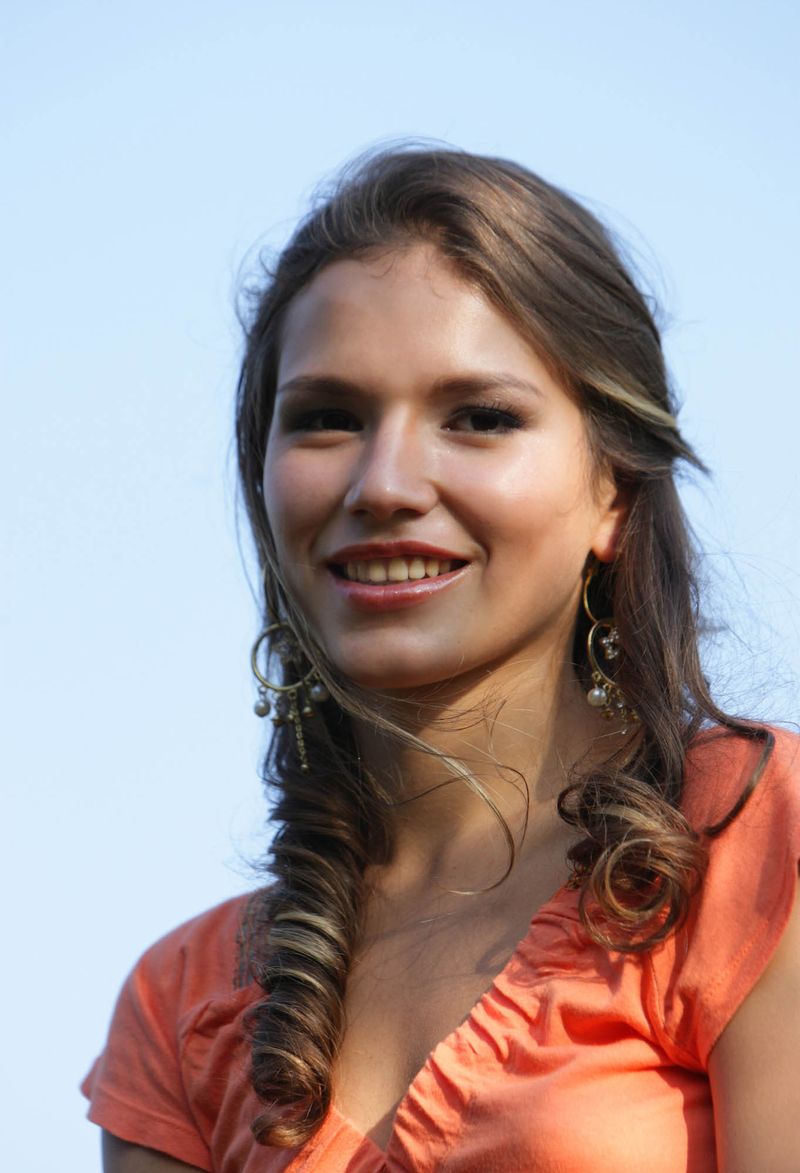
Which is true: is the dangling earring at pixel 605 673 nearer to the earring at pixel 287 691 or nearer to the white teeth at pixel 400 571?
the white teeth at pixel 400 571

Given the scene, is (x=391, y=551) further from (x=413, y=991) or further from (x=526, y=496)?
(x=413, y=991)

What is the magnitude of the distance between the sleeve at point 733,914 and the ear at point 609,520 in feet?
1.79

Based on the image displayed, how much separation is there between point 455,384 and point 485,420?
3.4 inches

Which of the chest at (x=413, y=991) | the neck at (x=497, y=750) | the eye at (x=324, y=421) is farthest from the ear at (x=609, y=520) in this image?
the chest at (x=413, y=991)

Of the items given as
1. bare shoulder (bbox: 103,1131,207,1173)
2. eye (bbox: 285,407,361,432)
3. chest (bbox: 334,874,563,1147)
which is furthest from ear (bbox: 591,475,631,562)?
bare shoulder (bbox: 103,1131,207,1173)

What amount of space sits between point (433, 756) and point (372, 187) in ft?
3.43

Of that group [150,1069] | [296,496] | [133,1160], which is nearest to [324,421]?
[296,496]

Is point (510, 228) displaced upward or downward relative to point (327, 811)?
upward

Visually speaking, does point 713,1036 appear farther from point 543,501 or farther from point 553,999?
point 543,501

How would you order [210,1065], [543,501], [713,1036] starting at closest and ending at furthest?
[713,1036] < [543,501] < [210,1065]

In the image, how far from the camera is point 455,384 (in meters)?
2.83

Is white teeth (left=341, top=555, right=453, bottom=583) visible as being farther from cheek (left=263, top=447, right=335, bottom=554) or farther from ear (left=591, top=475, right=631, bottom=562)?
ear (left=591, top=475, right=631, bottom=562)

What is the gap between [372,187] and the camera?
3.12m

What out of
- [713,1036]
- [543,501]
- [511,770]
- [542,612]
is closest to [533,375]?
[543,501]
